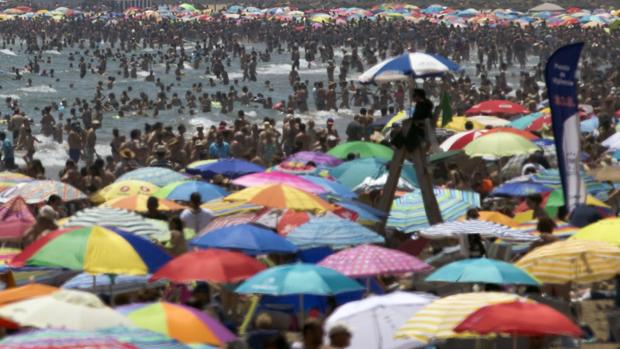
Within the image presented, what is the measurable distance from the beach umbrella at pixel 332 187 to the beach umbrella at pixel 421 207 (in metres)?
0.62

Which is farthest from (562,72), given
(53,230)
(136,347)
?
(136,347)

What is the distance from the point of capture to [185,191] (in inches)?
634

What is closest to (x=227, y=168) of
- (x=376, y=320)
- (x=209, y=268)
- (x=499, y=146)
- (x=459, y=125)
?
(x=499, y=146)

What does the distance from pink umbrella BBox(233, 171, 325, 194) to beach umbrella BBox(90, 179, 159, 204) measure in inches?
37.0

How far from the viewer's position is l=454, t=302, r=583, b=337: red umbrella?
9.26 m

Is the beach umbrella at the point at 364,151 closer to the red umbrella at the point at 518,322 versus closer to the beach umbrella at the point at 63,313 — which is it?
the red umbrella at the point at 518,322

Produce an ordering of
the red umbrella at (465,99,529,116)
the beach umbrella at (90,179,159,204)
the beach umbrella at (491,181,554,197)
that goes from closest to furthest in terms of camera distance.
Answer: the beach umbrella at (90,179,159,204), the beach umbrella at (491,181,554,197), the red umbrella at (465,99,529,116)

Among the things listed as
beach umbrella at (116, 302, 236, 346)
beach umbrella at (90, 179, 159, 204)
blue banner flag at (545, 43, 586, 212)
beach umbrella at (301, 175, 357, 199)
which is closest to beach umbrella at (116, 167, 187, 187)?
beach umbrella at (90, 179, 159, 204)

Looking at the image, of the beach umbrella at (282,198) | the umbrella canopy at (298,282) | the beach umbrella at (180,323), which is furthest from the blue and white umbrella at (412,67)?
the beach umbrella at (180,323)

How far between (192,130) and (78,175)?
74.7 feet

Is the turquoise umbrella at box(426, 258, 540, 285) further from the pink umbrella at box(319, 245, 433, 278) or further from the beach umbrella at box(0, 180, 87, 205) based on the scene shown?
the beach umbrella at box(0, 180, 87, 205)

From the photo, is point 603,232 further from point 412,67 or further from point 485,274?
point 412,67

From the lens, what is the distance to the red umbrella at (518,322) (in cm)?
926

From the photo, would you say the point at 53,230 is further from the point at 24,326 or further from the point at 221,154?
the point at 221,154
